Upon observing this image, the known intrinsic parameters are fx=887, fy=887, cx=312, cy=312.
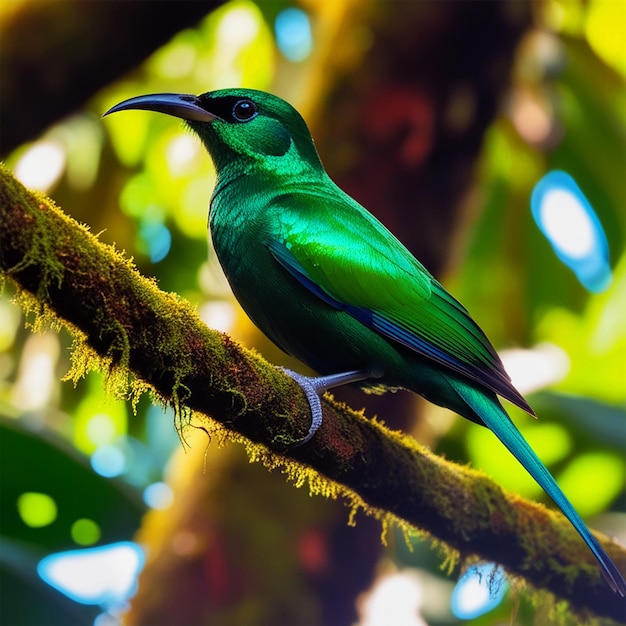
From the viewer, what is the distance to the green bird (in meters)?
2.52

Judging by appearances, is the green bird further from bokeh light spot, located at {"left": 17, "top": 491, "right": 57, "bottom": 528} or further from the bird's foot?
bokeh light spot, located at {"left": 17, "top": 491, "right": 57, "bottom": 528}

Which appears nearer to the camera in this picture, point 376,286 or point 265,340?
point 376,286

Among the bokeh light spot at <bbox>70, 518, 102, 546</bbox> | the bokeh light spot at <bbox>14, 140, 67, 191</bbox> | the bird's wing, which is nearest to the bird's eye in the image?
the bird's wing

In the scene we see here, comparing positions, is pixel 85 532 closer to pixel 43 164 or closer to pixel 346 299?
pixel 346 299

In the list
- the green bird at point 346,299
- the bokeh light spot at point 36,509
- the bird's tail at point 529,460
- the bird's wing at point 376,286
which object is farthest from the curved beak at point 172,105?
the bokeh light spot at point 36,509

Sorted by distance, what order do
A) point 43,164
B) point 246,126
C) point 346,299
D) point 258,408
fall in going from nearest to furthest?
point 258,408
point 346,299
point 246,126
point 43,164

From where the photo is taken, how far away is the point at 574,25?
5.42 m

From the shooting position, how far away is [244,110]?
2.81m

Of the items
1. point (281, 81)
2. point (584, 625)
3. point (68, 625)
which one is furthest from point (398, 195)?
point (68, 625)

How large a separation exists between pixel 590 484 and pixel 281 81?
2.65m

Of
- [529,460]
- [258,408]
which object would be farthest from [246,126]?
[529,460]

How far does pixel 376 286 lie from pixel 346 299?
108 mm

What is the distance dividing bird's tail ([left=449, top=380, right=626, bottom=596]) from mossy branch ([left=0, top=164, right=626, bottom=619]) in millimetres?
202

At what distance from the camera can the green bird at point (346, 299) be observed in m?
2.52
